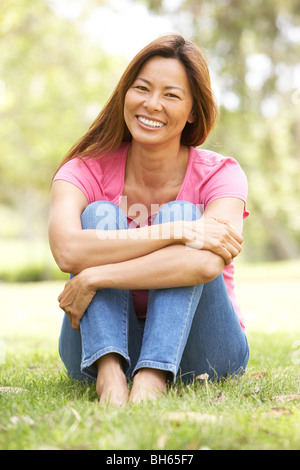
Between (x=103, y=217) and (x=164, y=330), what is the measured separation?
542mm

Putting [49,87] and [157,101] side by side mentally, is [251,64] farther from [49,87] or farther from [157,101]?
[157,101]

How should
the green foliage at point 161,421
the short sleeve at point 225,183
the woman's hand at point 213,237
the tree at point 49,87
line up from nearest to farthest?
the green foliage at point 161,421 → the woman's hand at point 213,237 → the short sleeve at point 225,183 → the tree at point 49,87

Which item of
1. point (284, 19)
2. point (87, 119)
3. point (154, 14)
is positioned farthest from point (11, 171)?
point (284, 19)

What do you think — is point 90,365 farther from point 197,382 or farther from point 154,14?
point 154,14

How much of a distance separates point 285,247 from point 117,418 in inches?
926

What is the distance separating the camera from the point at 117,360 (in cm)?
215

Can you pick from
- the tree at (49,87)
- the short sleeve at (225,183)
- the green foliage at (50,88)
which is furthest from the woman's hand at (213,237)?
the green foliage at (50,88)

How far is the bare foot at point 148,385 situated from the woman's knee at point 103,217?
1.94 ft

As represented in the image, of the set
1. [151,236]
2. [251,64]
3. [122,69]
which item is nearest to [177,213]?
[151,236]

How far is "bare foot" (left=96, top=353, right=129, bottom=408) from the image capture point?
6.54 feet

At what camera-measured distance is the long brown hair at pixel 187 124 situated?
260 centimetres

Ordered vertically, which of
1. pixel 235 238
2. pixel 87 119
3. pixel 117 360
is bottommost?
pixel 117 360

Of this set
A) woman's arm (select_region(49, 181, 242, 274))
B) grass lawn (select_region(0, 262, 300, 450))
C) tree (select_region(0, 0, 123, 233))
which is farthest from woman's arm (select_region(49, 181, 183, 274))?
tree (select_region(0, 0, 123, 233))

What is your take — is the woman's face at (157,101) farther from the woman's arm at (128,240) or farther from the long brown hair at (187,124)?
the woman's arm at (128,240)
